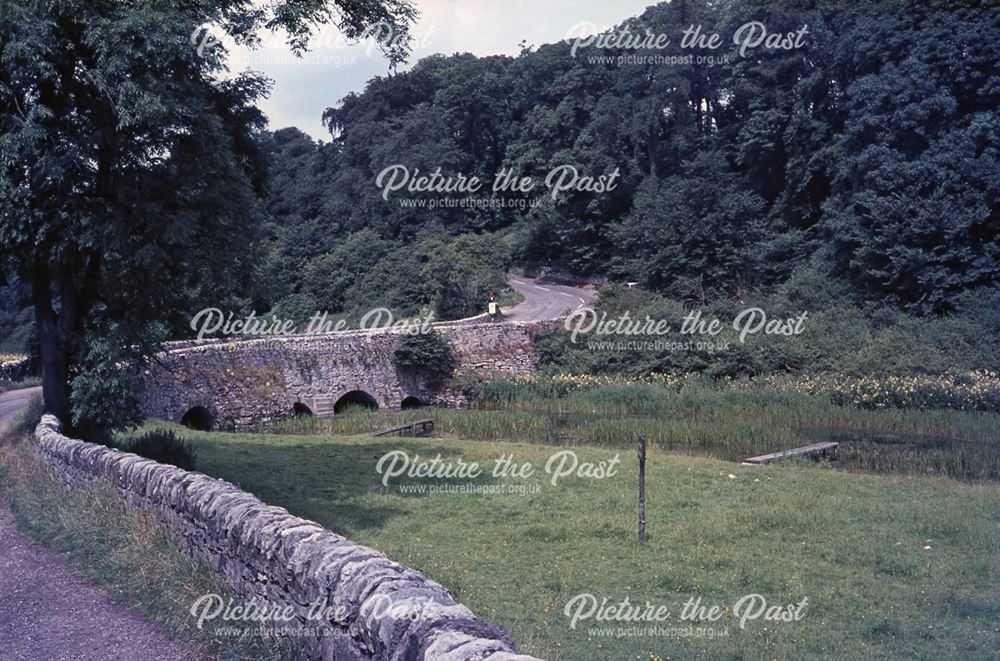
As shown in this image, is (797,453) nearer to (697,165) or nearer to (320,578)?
(320,578)

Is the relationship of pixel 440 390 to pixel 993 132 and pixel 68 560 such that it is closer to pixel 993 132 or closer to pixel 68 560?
pixel 993 132

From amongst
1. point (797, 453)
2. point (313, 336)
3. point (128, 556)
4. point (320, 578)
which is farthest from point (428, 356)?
point (320, 578)

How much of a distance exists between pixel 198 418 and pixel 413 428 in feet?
28.7

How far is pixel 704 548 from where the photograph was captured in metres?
10.7

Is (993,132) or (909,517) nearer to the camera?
(909,517)

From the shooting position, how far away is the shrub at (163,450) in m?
13.9

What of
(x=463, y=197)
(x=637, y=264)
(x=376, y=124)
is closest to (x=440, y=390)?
(x=637, y=264)

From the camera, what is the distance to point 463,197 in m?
65.9

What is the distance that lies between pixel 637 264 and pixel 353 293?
17796 mm

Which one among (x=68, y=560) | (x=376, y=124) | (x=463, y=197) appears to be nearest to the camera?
(x=68, y=560)

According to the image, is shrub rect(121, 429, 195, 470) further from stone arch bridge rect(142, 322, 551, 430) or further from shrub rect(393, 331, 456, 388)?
shrub rect(393, 331, 456, 388)

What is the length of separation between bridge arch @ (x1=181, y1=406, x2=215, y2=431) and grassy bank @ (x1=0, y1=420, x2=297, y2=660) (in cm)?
1752

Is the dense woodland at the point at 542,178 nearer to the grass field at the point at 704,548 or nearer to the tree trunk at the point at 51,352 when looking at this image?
the tree trunk at the point at 51,352

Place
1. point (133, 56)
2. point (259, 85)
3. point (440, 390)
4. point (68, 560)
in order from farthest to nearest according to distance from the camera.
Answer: point (440, 390)
point (259, 85)
point (133, 56)
point (68, 560)
